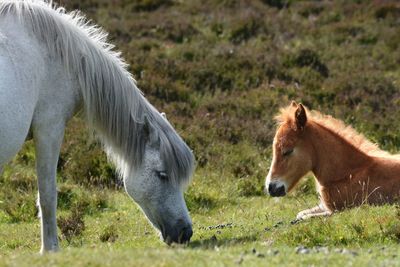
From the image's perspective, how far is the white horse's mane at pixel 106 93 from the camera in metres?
7.49

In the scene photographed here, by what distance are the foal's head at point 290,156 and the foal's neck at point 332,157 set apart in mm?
101

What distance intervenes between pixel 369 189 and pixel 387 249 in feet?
7.33

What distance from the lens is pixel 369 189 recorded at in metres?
8.84

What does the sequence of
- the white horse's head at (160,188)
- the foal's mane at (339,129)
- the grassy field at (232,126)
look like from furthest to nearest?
the foal's mane at (339,129) → the white horse's head at (160,188) → the grassy field at (232,126)

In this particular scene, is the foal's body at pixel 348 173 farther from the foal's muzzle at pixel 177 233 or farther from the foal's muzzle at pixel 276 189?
the foal's muzzle at pixel 177 233

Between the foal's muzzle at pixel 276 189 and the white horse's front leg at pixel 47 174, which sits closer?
the white horse's front leg at pixel 47 174

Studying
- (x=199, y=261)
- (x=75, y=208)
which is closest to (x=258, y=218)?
(x=75, y=208)

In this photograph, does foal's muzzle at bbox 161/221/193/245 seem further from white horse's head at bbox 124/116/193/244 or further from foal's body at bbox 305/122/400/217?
foal's body at bbox 305/122/400/217

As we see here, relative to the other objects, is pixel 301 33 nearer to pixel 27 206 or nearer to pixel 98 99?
pixel 27 206

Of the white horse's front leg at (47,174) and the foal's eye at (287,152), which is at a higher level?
the white horse's front leg at (47,174)

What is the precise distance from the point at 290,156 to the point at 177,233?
6.79ft

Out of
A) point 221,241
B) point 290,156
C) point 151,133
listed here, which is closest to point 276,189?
point 290,156

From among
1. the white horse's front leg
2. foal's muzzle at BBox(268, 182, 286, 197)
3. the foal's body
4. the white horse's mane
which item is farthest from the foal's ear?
the white horse's front leg

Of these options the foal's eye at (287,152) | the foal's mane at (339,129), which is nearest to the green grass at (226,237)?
the foal's eye at (287,152)
